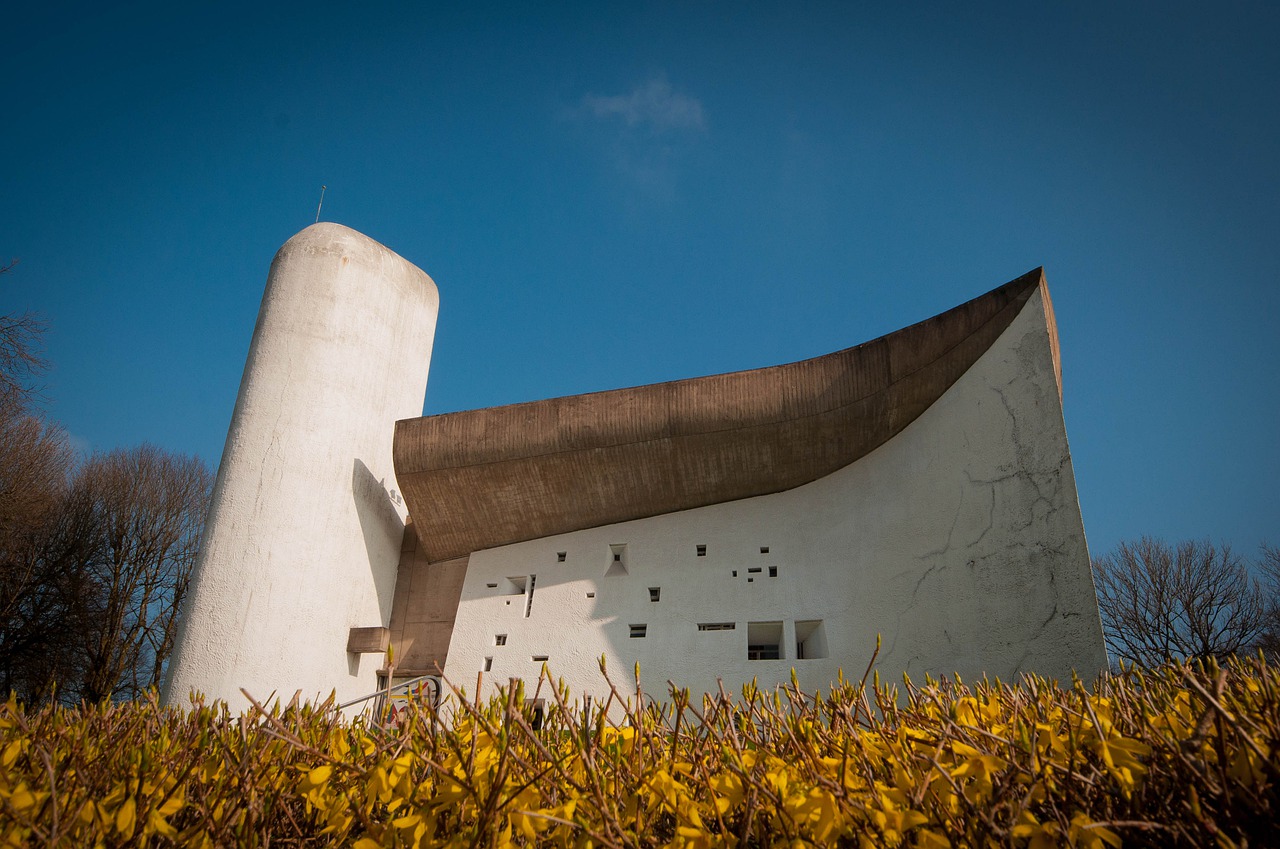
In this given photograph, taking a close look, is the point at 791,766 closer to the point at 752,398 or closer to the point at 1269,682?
the point at 1269,682

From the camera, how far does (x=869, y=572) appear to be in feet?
34.8

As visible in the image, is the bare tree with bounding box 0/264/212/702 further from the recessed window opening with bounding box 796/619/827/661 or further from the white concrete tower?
the recessed window opening with bounding box 796/619/827/661

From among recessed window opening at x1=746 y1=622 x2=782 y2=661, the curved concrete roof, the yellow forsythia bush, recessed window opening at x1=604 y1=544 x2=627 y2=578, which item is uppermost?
the curved concrete roof

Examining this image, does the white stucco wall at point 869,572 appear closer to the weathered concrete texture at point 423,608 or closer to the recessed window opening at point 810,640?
the recessed window opening at point 810,640

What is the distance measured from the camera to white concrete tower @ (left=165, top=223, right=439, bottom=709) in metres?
10.9

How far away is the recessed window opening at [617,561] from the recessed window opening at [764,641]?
7.46 ft

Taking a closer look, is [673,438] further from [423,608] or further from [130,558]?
[130,558]

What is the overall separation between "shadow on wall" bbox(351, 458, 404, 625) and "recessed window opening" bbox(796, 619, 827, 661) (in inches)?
281

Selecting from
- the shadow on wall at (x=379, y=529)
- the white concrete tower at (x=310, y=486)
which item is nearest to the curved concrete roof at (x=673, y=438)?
the shadow on wall at (x=379, y=529)

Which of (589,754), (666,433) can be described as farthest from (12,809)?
(666,433)

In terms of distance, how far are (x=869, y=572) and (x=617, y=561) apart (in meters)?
4.14

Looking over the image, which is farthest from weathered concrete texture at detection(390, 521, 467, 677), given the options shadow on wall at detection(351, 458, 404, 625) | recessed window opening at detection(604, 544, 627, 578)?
recessed window opening at detection(604, 544, 627, 578)

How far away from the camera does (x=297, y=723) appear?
223 cm

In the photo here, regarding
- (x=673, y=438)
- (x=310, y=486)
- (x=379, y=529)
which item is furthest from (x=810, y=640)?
(x=310, y=486)
